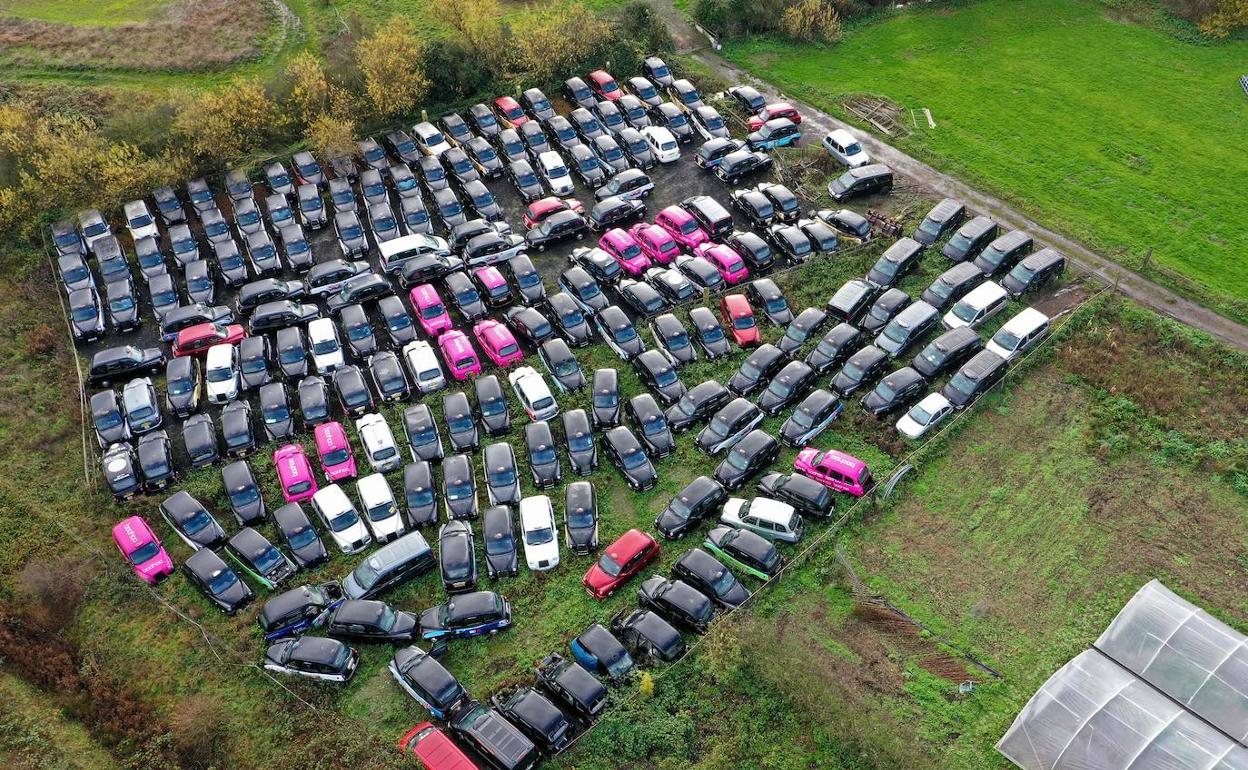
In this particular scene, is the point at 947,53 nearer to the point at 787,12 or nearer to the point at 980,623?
the point at 787,12

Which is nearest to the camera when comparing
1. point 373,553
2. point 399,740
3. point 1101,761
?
point 1101,761

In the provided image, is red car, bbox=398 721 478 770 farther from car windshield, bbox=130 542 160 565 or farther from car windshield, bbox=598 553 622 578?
car windshield, bbox=130 542 160 565

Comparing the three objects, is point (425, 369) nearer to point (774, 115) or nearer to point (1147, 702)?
point (774, 115)

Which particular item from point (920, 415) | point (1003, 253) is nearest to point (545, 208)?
point (920, 415)

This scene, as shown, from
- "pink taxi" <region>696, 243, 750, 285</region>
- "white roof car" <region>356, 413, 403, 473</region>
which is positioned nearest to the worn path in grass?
"pink taxi" <region>696, 243, 750, 285</region>

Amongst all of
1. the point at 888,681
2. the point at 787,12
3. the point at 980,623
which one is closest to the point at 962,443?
the point at 980,623

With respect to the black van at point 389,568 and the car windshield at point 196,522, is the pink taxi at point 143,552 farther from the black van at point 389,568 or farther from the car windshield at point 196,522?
the black van at point 389,568

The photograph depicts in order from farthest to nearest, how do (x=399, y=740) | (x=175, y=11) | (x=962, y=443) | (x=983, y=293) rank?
(x=175, y=11), (x=983, y=293), (x=962, y=443), (x=399, y=740)
